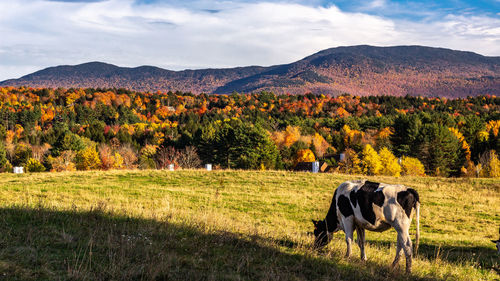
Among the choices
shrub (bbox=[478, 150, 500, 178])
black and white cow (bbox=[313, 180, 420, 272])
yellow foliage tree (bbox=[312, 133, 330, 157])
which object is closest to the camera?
black and white cow (bbox=[313, 180, 420, 272])

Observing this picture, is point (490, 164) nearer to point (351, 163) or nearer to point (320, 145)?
point (351, 163)

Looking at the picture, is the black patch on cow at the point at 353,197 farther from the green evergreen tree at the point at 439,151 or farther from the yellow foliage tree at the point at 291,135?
the yellow foliage tree at the point at 291,135

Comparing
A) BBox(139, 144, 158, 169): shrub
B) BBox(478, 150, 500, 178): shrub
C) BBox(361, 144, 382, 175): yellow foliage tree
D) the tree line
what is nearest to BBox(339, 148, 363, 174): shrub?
the tree line

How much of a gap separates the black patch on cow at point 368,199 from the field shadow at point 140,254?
1135mm

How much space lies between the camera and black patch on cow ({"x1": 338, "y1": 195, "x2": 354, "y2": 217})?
27.6 feet

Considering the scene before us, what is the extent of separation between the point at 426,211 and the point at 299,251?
17.8 m

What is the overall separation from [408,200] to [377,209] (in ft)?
2.24

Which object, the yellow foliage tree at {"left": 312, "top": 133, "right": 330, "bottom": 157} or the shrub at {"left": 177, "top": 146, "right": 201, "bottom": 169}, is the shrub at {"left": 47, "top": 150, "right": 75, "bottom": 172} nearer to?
the shrub at {"left": 177, "top": 146, "right": 201, "bottom": 169}

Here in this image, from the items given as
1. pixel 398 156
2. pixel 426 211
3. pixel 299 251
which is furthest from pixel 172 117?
pixel 299 251

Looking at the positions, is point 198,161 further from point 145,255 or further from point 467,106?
point 467,106

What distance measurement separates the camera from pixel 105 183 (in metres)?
26.5

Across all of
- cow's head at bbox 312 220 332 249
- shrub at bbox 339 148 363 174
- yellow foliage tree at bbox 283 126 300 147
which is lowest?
shrub at bbox 339 148 363 174

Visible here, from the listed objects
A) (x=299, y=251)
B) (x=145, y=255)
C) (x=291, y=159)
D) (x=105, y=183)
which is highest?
(x=145, y=255)

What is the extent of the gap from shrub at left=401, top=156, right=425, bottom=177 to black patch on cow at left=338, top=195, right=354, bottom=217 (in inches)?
2500
